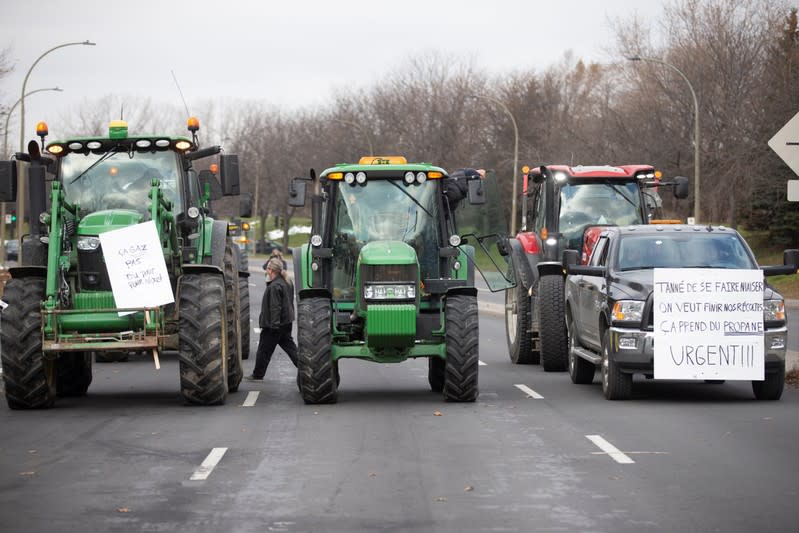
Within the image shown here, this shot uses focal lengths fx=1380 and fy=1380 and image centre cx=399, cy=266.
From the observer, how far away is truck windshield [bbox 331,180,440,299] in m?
17.0

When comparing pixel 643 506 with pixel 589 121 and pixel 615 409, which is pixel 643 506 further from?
pixel 589 121

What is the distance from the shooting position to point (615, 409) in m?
15.3

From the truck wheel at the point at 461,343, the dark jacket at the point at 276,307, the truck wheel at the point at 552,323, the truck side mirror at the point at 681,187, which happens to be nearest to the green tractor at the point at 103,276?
the dark jacket at the point at 276,307

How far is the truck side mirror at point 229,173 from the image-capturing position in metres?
17.3

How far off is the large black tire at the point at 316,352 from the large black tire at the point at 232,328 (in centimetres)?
137

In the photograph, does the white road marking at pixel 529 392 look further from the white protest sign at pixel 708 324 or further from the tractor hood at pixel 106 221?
the tractor hood at pixel 106 221

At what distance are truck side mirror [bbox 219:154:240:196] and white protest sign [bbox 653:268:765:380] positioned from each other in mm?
5373

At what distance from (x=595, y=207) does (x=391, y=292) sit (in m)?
7.22

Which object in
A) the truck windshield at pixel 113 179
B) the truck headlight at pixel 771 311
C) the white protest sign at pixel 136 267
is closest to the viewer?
the white protest sign at pixel 136 267

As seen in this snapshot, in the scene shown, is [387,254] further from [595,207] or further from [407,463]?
[595,207]

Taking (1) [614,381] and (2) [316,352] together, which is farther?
(1) [614,381]

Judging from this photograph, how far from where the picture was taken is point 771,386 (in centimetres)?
1603

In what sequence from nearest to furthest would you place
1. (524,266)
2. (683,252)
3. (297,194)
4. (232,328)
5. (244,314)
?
(297,194)
(683,252)
(232,328)
(524,266)
(244,314)

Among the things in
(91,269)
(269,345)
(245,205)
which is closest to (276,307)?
(269,345)
